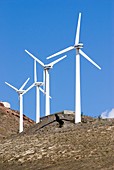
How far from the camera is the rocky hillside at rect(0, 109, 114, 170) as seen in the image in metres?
41.4

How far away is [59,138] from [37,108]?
132 ft

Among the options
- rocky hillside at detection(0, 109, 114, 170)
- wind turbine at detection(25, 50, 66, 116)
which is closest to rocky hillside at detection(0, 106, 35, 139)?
wind turbine at detection(25, 50, 66, 116)

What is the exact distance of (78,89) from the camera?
213ft

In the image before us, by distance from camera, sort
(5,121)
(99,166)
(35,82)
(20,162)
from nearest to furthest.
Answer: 1. (99,166)
2. (20,162)
3. (35,82)
4. (5,121)

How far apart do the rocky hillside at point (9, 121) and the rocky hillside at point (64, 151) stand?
68535mm

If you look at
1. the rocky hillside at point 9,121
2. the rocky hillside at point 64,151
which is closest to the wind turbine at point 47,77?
the rocky hillside at point 64,151

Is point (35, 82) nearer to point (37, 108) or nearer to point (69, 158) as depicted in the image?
point (37, 108)

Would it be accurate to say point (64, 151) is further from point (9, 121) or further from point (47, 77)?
point (9, 121)

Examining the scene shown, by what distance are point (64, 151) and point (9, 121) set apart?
95.0 m

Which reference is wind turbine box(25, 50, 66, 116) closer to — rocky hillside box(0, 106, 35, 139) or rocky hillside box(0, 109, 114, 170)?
rocky hillside box(0, 109, 114, 170)

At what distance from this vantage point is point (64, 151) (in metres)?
46.1

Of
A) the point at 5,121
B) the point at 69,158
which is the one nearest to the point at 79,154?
the point at 69,158

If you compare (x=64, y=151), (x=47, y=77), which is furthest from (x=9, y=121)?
(x=64, y=151)

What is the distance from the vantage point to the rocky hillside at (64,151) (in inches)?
1628
